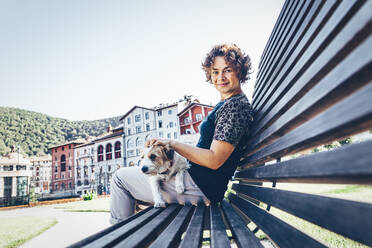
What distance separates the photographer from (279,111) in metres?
1.26

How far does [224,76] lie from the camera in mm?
2555

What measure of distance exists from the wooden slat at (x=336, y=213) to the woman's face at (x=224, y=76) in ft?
5.57

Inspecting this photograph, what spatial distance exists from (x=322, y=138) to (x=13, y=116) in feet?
349

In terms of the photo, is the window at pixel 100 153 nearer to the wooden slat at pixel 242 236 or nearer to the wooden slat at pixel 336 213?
the wooden slat at pixel 242 236

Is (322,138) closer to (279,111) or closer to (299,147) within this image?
(299,147)

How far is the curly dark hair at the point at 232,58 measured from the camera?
2518mm

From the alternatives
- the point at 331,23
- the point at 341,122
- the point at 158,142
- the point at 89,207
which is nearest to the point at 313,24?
the point at 331,23

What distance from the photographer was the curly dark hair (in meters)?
2.52

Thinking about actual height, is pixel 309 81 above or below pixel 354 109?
above

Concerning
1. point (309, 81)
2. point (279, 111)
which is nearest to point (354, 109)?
point (309, 81)

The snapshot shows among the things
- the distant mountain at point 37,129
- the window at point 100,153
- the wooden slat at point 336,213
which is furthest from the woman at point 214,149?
the distant mountain at point 37,129

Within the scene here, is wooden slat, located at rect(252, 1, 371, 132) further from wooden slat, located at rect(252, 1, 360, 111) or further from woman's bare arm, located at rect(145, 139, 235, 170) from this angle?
Result: woman's bare arm, located at rect(145, 139, 235, 170)

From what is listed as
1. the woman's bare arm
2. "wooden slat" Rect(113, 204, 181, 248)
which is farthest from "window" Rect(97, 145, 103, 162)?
"wooden slat" Rect(113, 204, 181, 248)

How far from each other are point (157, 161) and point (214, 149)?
2.68 ft
